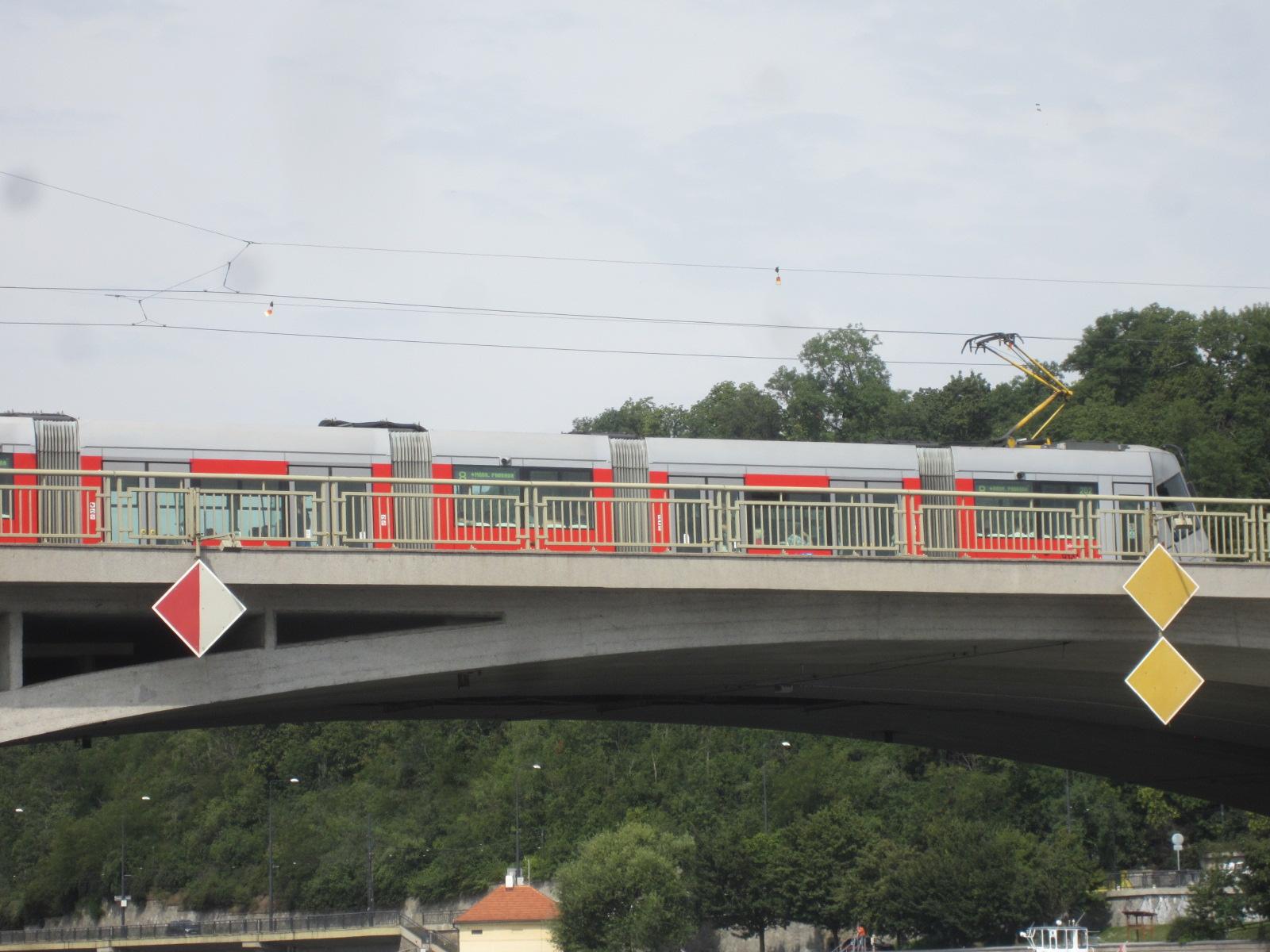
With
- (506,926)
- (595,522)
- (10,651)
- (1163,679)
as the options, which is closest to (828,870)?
(506,926)

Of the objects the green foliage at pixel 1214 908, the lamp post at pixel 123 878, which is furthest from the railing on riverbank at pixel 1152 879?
the lamp post at pixel 123 878

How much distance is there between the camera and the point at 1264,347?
95.4m

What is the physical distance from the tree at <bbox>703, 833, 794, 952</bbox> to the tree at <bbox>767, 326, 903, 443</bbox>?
32.3 metres

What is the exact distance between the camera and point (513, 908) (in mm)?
85438

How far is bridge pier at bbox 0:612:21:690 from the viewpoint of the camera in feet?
58.4

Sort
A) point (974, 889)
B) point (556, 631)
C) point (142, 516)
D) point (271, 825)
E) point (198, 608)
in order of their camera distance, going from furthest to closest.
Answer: point (271, 825) → point (974, 889) → point (556, 631) → point (142, 516) → point (198, 608)

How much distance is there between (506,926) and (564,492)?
6116 centimetres

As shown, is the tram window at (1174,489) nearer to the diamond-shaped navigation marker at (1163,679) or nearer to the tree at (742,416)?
the diamond-shaped navigation marker at (1163,679)

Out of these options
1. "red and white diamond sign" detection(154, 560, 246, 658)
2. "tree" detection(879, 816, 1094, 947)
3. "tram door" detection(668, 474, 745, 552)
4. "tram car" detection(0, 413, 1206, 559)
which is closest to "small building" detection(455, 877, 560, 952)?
"tree" detection(879, 816, 1094, 947)

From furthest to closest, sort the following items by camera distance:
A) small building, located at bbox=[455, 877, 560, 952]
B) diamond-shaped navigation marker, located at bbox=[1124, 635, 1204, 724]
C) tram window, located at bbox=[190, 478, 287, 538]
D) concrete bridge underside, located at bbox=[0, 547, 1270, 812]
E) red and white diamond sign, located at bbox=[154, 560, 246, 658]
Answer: small building, located at bbox=[455, 877, 560, 952] < diamond-shaped navigation marker, located at bbox=[1124, 635, 1204, 724] < tram window, located at bbox=[190, 478, 287, 538] < concrete bridge underside, located at bbox=[0, 547, 1270, 812] < red and white diamond sign, located at bbox=[154, 560, 246, 658]

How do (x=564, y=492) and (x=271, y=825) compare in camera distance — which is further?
(x=271, y=825)

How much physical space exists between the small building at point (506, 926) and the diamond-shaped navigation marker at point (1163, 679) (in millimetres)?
66341

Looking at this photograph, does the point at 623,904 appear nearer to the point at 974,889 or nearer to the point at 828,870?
the point at 828,870

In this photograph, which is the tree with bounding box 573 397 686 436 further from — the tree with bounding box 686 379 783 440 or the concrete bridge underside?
the concrete bridge underside
